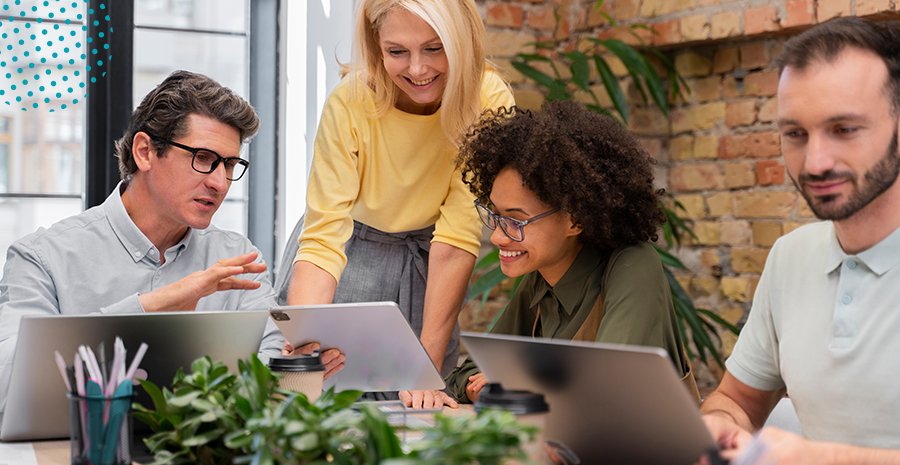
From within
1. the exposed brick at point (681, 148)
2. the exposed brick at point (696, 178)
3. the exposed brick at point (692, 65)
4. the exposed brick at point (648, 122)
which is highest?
the exposed brick at point (692, 65)

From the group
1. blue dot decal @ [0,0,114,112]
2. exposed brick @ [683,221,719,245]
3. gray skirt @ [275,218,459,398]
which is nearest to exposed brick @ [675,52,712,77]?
exposed brick @ [683,221,719,245]

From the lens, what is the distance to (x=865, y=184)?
3.63ft

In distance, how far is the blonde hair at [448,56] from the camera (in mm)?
1792

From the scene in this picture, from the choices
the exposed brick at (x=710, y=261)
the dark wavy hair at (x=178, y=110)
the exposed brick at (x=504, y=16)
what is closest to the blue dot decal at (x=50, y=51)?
the dark wavy hair at (x=178, y=110)

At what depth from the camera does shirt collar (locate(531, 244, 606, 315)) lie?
1.63 meters

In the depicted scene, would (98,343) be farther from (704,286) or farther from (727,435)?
(704,286)

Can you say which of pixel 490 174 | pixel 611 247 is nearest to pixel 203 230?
pixel 490 174

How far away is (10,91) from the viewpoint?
2.70 m

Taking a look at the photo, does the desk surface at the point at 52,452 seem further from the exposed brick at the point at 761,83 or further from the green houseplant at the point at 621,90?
the exposed brick at the point at 761,83

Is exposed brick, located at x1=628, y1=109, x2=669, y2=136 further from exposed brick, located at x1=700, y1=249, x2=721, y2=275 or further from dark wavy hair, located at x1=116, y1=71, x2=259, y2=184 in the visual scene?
dark wavy hair, located at x1=116, y1=71, x2=259, y2=184

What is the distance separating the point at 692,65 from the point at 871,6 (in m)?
0.70

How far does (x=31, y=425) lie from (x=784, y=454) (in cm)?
105

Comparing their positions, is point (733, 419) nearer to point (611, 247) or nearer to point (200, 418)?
point (611, 247)

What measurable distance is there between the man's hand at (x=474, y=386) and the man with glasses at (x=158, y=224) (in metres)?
0.43
